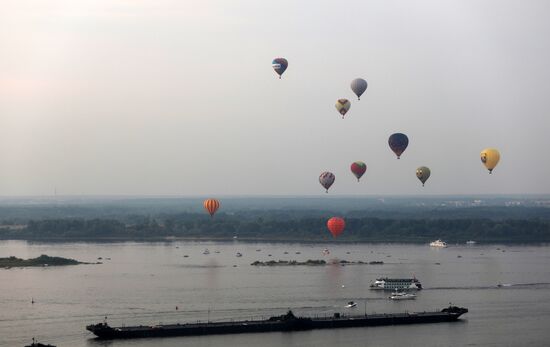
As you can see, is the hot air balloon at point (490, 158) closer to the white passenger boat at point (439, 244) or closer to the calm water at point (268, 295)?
the calm water at point (268, 295)

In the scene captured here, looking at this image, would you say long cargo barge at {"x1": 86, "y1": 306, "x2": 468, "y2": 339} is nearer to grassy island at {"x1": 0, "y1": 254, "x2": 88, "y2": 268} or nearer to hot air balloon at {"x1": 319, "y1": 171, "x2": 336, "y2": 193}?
hot air balloon at {"x1": 319, "y1": 171, "x2": 336, "y2": 193}

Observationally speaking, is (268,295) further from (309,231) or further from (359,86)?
(309,231)

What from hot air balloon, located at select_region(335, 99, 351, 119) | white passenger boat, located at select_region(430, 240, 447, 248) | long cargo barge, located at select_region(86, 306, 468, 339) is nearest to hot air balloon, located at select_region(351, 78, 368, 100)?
hot air balloon, located at select_region(335, 99, 351, 119)

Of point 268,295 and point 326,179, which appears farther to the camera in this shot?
point 326,179

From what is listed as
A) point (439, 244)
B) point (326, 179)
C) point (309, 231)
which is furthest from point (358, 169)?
point (309, 231)

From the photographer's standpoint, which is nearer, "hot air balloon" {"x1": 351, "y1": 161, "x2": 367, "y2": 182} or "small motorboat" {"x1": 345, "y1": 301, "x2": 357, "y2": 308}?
"small motorboat" {"x1": 345, "y1": 301, "x2": 357, "y2": 308}

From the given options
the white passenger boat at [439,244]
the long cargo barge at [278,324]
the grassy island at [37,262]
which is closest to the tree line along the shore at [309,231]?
the white passenger boat at [439,244]
